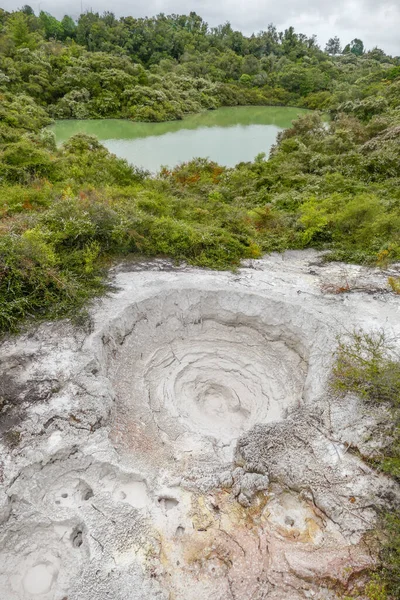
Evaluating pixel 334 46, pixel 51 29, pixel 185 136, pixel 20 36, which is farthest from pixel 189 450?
pixel 334 46

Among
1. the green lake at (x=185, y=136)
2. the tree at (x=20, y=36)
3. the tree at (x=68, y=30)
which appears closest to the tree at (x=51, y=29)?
the tree at (x=68, y=30)

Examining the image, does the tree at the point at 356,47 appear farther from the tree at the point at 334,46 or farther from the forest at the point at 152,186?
the forest at the point at 152,186

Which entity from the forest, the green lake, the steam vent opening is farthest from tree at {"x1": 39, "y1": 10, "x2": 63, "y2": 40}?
the steam vent opening

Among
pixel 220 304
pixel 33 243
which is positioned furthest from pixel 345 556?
pixel 33 243

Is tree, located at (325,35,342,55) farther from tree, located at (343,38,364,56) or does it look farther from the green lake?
the green lake

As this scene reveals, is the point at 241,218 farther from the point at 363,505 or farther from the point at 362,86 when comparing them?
the point at 362,86
